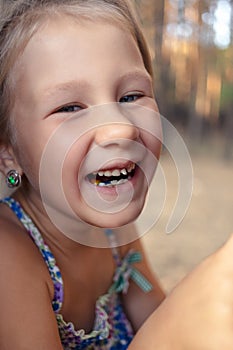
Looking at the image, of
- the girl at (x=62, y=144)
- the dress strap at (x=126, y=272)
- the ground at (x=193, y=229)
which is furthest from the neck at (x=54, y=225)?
the ground at (x=193, y=229)

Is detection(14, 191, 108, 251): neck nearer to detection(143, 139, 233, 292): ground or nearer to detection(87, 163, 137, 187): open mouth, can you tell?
detection(87, 163, 137, 187): open mouth

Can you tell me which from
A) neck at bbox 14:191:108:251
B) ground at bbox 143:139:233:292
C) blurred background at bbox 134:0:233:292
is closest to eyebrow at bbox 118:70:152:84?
neck at bbox 14:191:108:251

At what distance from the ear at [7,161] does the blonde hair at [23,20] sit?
1 centimetres

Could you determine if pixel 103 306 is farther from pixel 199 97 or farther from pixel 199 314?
pixel 199 97

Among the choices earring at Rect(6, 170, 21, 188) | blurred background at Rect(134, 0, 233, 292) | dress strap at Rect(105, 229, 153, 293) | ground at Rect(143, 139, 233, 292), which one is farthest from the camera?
blurred background at Rect(134, 0, 233, 292)

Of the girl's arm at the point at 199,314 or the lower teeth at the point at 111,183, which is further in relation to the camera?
the lower teeth at the point at 111,183

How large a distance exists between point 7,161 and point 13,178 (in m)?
0.03

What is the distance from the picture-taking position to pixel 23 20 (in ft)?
2.35

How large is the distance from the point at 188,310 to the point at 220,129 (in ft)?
12.8

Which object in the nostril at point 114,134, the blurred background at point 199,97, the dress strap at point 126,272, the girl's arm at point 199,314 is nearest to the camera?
the girl's arm at point 199,314

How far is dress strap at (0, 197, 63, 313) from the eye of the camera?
75 cm

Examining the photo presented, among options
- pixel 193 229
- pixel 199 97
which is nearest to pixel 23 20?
pixel 193 229

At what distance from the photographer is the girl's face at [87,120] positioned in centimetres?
64

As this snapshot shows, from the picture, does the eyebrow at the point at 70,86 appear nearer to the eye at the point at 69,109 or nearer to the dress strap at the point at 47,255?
the eye at the point at 69,109
